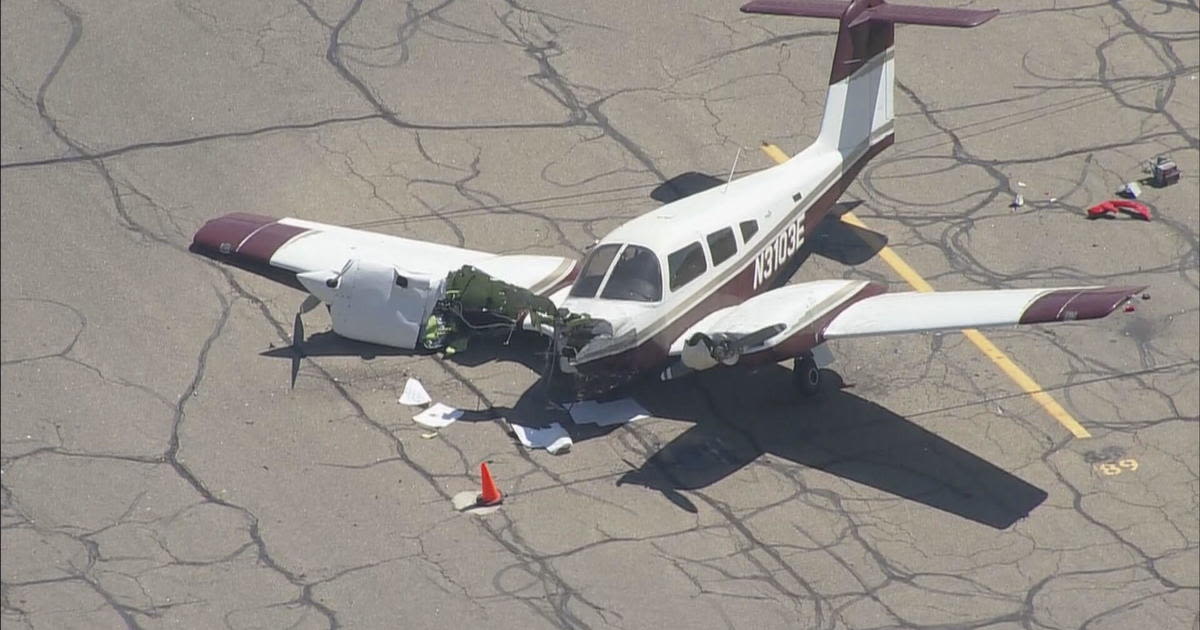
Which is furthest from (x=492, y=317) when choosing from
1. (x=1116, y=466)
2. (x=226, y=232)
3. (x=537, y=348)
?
(x=1116, y=466)

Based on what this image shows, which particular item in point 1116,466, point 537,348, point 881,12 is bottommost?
point 1116,466

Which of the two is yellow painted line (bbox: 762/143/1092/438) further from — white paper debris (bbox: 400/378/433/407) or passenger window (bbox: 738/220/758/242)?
white paper debris (bbox: 400/378/433/407)

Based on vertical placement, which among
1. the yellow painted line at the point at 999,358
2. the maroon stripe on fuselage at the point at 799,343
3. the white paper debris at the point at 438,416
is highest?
the maroon stripe on fuselage at the point at 799,343

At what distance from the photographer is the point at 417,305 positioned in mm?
16797

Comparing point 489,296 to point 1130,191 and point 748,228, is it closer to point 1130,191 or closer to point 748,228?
point 748,228

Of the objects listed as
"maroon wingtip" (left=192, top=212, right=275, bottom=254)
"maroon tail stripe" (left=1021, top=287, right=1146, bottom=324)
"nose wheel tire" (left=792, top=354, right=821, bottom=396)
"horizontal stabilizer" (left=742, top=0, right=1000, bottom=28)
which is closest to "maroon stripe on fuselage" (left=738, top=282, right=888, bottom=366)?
"nose wheel tire" (left=792, top=354, right=821, bottom=396)

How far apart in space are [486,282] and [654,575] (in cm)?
375

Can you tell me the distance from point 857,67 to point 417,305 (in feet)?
18.0

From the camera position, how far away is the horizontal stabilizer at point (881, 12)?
17.3 m

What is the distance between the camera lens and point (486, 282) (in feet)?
54.4

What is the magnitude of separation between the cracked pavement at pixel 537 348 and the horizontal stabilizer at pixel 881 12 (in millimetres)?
2188

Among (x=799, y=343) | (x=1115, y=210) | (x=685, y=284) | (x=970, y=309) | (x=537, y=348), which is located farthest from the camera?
(x=1115, y=210)

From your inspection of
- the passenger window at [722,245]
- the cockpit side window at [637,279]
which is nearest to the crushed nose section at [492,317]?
the cockpit side window at [637,279]

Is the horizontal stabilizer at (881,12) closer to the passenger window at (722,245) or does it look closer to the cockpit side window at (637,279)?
the passenger window at (722,245)
